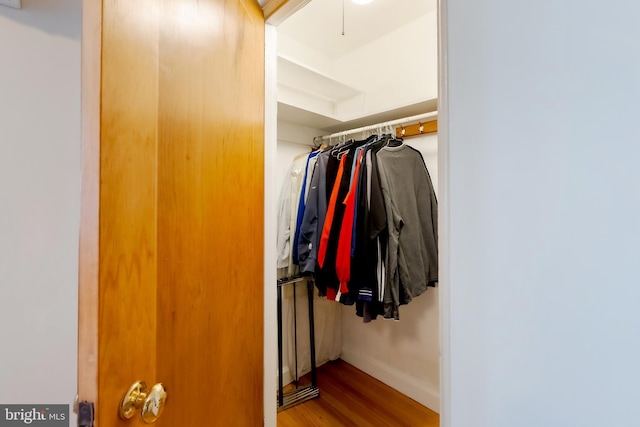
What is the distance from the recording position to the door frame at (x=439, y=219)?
633mm

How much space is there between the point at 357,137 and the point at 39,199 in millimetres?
1799

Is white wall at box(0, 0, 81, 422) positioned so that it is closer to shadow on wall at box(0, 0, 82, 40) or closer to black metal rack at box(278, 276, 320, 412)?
shadow on wall at box(0, 0, 82, 40)

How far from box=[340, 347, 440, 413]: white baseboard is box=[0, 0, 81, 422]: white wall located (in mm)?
1764

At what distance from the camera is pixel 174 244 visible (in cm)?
67

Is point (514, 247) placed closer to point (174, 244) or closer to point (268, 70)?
point (174, 244)

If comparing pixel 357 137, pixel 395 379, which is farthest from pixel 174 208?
pixel 395 379

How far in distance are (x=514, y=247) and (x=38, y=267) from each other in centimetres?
141

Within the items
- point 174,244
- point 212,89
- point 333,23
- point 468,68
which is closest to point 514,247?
point 468,68

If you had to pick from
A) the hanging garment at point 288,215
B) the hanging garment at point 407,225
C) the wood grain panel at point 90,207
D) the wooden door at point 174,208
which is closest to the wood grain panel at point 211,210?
the wooden door at point 174,208

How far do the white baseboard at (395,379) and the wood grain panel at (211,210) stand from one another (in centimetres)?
124

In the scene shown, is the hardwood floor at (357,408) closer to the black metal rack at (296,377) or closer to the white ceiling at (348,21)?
the black metal rack at (296,377)

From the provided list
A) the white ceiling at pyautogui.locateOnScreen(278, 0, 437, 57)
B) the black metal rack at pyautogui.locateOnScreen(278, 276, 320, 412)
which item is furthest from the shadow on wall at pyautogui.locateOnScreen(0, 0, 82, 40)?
the black metal rack at pyautogui.locateOnScreen(278, 276, 320, 412)

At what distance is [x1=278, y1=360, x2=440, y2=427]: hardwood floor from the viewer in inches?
64.9

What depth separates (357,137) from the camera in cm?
214
